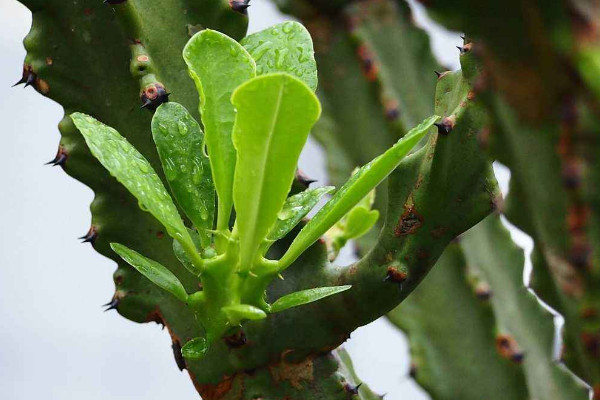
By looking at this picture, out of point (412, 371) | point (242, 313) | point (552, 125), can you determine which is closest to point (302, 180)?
point (242, 313)

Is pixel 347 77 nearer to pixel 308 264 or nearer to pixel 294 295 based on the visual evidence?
pixel 308 264

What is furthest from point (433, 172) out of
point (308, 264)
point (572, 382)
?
point (572, 382)

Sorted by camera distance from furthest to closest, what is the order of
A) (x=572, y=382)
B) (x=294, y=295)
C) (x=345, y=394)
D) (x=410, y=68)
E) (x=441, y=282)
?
1. (x=410, y=68)
2. (x=441, y=282)
3. (x=572, y=382)
4. (x=345, y=394)
5. (x=294, y=295)

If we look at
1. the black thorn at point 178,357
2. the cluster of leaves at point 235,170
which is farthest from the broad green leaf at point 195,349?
the black thorn at point 178,357

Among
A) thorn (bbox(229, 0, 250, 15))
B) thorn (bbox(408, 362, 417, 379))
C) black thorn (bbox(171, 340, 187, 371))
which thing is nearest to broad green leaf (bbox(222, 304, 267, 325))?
black thorn (bbox(171, 340, 187, 371))

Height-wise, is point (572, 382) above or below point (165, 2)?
below
